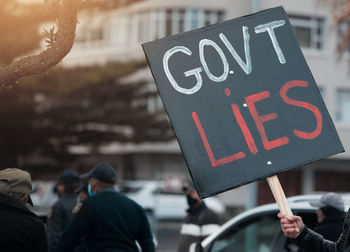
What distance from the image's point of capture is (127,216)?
5059mm

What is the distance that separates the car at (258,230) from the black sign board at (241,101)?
213 cm

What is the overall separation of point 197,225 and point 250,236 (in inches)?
54.8

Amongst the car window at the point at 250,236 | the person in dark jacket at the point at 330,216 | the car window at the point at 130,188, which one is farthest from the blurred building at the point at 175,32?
the person in dark jacket at the point at 330,216

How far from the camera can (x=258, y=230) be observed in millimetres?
6598

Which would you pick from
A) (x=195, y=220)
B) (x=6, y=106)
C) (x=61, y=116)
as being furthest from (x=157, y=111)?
(x=195, y=220)

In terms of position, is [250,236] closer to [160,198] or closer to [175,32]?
[160,198]

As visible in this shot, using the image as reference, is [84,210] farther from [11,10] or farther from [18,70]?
[11,10]

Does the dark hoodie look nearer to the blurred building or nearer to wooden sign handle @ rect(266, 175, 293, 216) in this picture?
wooden sign handle @ rect(266, 175, 293, 216)

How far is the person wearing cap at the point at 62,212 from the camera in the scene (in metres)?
6.71

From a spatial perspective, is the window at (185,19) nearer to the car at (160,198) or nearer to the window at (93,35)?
the window at (93,35)

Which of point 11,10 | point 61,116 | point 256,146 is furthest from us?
point 61,116

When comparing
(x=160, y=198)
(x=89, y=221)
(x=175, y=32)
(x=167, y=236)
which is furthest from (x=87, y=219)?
(x=175, y=32)

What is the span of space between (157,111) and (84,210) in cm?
2251

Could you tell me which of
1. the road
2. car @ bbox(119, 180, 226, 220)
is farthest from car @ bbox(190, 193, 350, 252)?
car @ bbox(119, 180, 226, 220)
